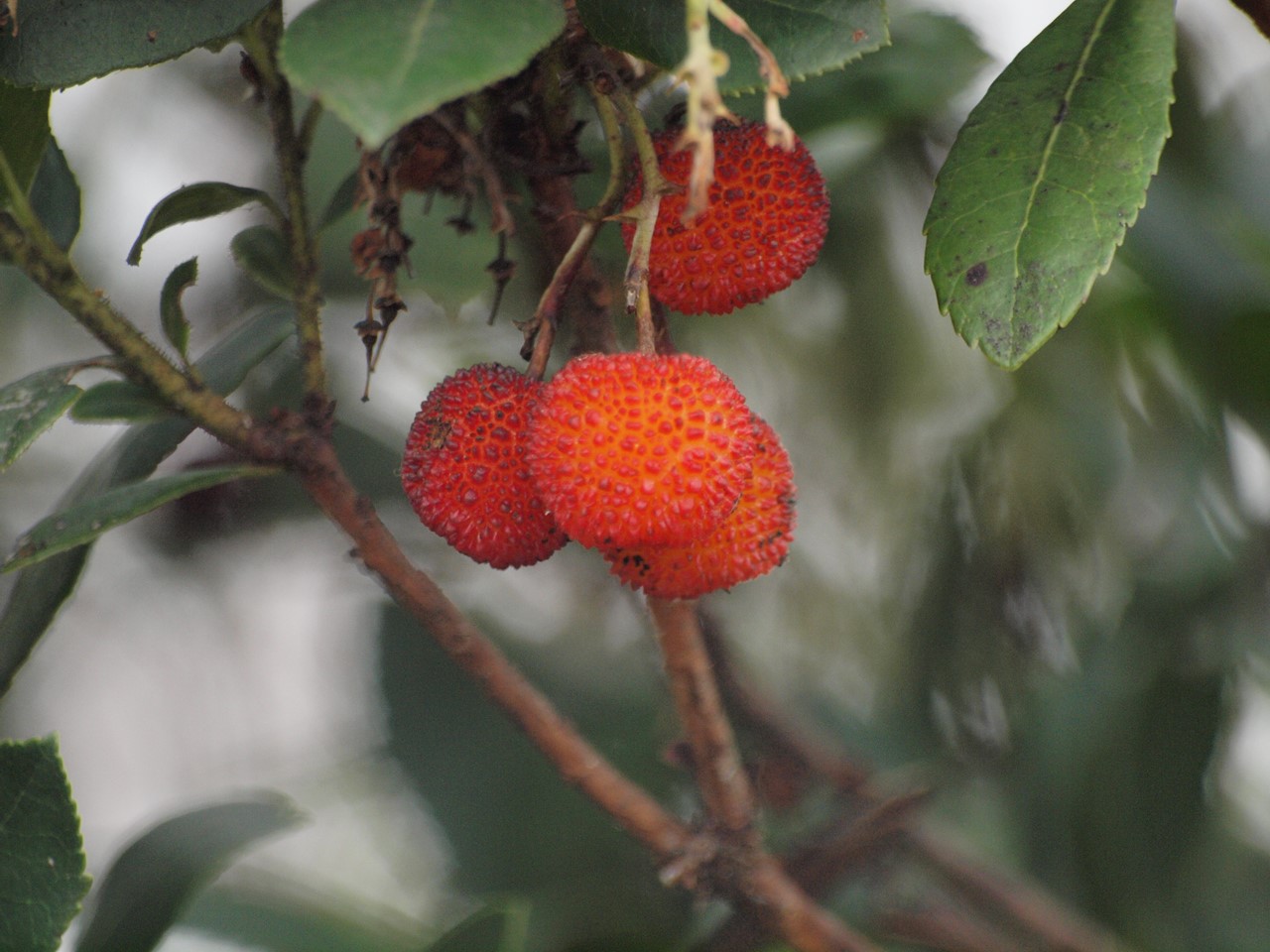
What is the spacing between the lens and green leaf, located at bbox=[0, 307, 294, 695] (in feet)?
2.27

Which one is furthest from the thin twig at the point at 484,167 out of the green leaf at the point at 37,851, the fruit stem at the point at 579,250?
the green leaf at the point at 37,851

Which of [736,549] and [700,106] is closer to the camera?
[700,106]

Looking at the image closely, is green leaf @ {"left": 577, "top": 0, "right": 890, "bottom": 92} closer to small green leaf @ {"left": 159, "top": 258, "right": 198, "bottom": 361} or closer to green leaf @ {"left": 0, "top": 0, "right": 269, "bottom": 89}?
green leaf @ {"left": 0, "top": 0, "right": 269, "bottom": 89}

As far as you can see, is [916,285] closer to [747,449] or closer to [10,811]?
[747,449]

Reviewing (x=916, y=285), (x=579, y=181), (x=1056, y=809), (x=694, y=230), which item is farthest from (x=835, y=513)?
(x=694, y=230)

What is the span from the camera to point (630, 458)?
2.03 feet

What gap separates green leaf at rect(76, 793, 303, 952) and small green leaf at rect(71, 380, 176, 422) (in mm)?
277

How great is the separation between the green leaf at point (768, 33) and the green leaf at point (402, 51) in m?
0.06

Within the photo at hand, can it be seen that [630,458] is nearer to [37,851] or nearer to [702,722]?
[702,722]

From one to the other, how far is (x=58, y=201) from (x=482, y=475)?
0.27 m

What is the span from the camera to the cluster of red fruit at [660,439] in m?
0.61

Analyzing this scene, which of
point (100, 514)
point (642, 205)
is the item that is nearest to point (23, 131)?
point (100, 514)

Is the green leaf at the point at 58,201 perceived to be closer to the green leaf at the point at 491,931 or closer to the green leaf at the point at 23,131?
the green leaf at the point at 23,131

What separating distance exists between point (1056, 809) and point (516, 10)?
0.92m
